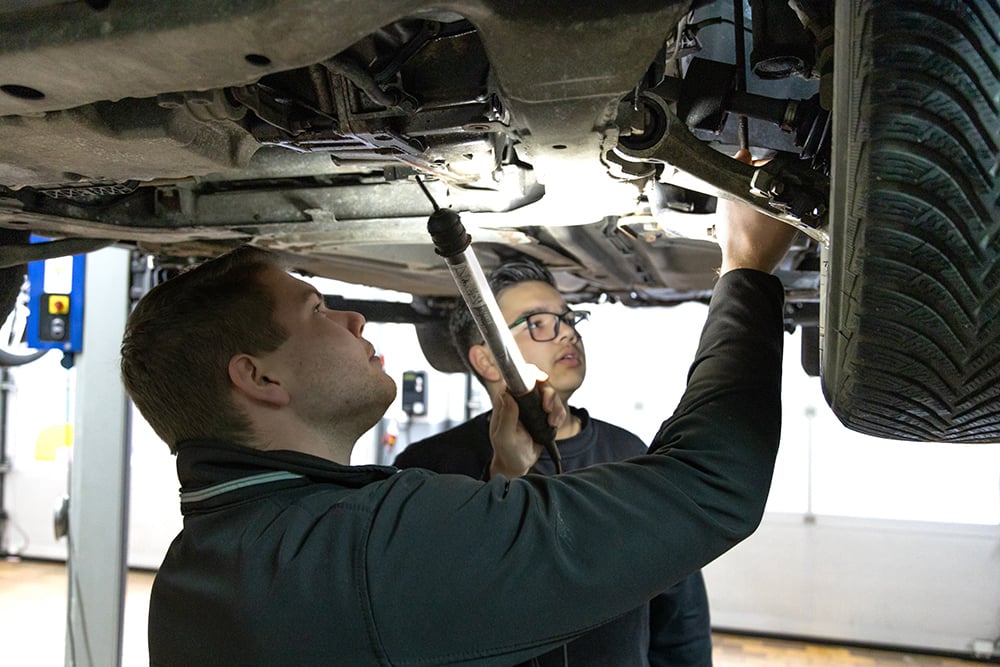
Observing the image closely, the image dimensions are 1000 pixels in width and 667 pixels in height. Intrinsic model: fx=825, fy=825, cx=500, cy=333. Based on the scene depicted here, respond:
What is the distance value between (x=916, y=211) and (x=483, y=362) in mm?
1525

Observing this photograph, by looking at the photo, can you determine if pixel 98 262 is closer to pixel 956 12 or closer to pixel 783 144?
pixel 783 144

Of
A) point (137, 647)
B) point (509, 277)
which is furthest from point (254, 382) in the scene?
point (137, 647)

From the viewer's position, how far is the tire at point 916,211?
1.86 feet

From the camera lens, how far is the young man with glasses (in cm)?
177

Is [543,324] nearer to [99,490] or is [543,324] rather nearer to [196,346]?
[196,346]

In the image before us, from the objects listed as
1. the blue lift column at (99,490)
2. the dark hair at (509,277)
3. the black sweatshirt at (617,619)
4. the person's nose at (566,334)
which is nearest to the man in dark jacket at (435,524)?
the black sweatshirt at (617,619)

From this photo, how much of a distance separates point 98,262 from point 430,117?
6.79 ft

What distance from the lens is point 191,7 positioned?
73 cm

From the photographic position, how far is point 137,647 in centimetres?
459

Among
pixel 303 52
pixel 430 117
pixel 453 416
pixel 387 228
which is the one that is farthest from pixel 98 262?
pixel 453 416

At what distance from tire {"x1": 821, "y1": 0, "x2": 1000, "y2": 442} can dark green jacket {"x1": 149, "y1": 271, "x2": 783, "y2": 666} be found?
143 mm

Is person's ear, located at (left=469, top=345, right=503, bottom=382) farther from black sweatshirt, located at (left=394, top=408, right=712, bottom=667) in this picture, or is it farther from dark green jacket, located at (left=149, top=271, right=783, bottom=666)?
dark green jacket, located at (left=149, top=271, right=783, bottom=666)

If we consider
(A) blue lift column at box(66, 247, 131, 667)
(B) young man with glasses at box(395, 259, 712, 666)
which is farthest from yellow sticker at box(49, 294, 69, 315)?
(B) young man with glasses at box(395, 259, 712, 666)

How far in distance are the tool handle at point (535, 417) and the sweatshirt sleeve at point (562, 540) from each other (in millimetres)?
404
